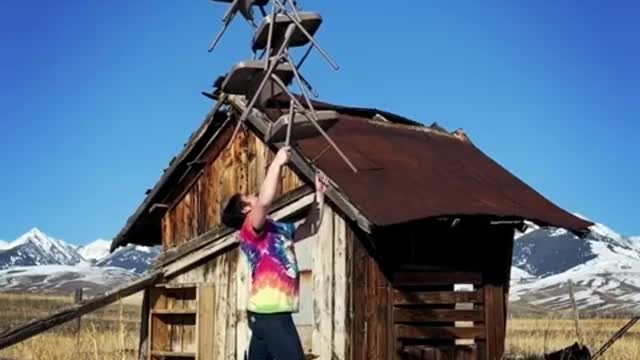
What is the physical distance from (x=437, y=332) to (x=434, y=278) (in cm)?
69

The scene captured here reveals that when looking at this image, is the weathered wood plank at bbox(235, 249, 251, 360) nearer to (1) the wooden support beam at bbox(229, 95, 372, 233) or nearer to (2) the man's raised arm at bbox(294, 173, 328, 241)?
(1) the wooden support beam at bbox(229, 95, 372, 233)

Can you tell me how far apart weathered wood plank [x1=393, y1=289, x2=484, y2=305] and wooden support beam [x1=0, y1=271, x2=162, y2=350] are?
3736 millimetres

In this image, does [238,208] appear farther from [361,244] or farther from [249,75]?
[361,244]

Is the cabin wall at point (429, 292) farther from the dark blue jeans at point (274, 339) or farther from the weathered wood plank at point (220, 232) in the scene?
the dark blue jeans at point (274, 339)

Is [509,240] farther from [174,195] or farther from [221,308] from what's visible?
[174,195]

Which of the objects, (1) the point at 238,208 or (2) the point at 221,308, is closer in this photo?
(1) the point at 238,208

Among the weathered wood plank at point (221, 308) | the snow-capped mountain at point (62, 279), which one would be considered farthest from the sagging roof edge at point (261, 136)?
the snow-capped mountain at point (62, 279)

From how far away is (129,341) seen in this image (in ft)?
69.9

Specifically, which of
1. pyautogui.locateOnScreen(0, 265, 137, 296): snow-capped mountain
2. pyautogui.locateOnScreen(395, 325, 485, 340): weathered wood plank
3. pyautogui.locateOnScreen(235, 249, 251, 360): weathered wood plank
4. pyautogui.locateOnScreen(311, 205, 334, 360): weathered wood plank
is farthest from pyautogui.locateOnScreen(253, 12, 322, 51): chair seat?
pyautogui.locateOnScreen(0, 265, 137, 296): snow-capped mountain

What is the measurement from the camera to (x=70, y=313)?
1298cm

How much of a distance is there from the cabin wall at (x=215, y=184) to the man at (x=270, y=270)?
625 cm

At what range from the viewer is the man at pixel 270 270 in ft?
20.3

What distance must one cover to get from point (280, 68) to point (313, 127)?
534 mm

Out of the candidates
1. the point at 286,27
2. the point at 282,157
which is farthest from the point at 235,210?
the point at 286,27
